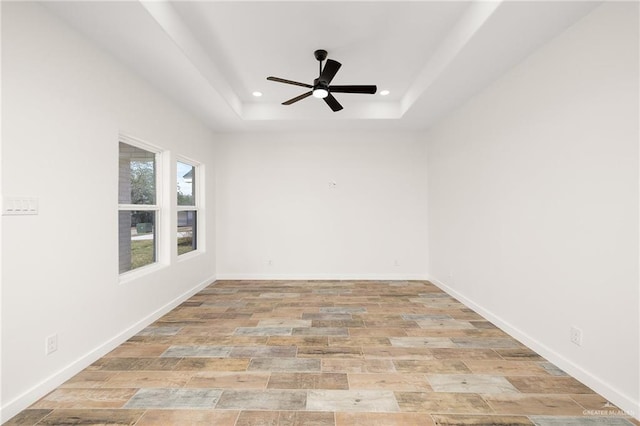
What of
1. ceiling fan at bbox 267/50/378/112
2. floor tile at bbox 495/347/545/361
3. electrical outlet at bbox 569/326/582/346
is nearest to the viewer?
electrical outlet at bbox 569/326/582/346

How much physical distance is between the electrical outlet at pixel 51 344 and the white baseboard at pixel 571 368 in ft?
12.4

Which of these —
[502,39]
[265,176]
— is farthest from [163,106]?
[502,39]

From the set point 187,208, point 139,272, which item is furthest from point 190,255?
point 139,272

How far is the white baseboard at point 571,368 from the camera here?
174cm

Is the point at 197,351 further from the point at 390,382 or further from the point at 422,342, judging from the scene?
the point at 422,342

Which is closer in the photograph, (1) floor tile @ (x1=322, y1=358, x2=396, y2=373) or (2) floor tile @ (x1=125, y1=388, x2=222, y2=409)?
(2) floor tile @ (x1=125, y1=388, x2=222, y2=409)

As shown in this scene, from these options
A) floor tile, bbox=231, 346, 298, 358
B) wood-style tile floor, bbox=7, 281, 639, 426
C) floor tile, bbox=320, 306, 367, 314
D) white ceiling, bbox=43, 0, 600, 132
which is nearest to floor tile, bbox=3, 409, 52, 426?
wood-style tile floor, bbox=7, 281, 639, 426

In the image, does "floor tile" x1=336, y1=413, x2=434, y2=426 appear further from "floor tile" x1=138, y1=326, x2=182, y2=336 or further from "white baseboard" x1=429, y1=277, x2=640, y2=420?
"floor tile" x1=138, y1=326, x2=182, y2=336

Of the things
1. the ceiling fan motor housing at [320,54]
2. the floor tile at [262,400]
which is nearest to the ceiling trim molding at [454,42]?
the ceiling fan motor housing at [320,54]

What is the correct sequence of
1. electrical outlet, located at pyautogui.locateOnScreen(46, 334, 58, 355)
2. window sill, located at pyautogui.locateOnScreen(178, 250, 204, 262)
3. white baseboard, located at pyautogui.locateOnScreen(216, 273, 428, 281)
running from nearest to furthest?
electrical outlet, located at pyautogui.locateOnScreen(46, 334, 58, 355) → window sill, located at pyautogui.locateOnScreen(178, 250, 204, 262) → white baseboard, located at pyautogui.locateOnScreen(216, 273, 428, 281)

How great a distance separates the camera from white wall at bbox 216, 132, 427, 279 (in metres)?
5.07

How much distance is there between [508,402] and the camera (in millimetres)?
1841

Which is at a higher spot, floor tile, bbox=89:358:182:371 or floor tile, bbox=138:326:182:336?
floor tile, bbox=138:326:182:336

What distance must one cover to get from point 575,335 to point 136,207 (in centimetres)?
413
